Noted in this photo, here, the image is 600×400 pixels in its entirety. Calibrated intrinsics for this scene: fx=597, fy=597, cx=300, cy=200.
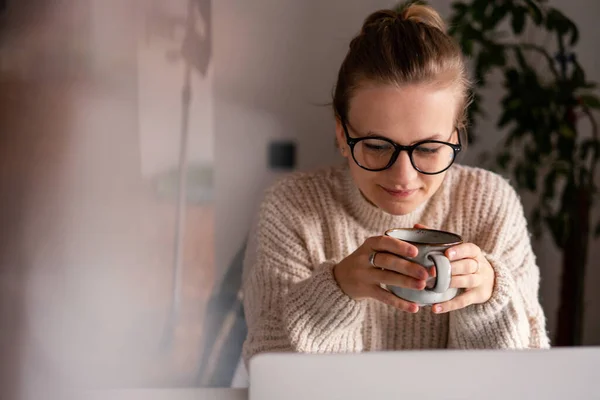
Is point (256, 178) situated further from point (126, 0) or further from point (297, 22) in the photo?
point (126, 0)

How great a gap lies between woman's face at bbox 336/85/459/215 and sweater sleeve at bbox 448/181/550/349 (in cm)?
17

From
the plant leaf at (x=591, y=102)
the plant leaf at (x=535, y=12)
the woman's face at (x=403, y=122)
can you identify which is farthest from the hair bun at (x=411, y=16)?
the plant leaf at (x=591, y=102)

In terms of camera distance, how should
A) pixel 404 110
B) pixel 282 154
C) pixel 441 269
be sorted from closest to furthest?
pixel 441 269, pixel 404 110, pixel 282 154

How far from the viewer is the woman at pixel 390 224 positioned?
918 millimetres

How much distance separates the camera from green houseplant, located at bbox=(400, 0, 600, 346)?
1317mm

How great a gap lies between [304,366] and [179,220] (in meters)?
0.87

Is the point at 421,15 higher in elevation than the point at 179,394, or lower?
higher

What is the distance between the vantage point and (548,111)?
4.54 ft

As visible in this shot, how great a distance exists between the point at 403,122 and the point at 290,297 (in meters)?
0.35

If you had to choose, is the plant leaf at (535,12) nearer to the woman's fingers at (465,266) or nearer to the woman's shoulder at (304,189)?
the woman's shoulder at (304,189)

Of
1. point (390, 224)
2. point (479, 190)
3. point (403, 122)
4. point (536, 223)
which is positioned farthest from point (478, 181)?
point (536, 223)

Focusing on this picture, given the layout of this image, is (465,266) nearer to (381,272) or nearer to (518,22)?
(381,272)

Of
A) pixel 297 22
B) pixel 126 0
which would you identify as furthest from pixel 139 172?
pixel 297 22

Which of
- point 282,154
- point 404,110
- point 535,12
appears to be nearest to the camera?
point 404,110
